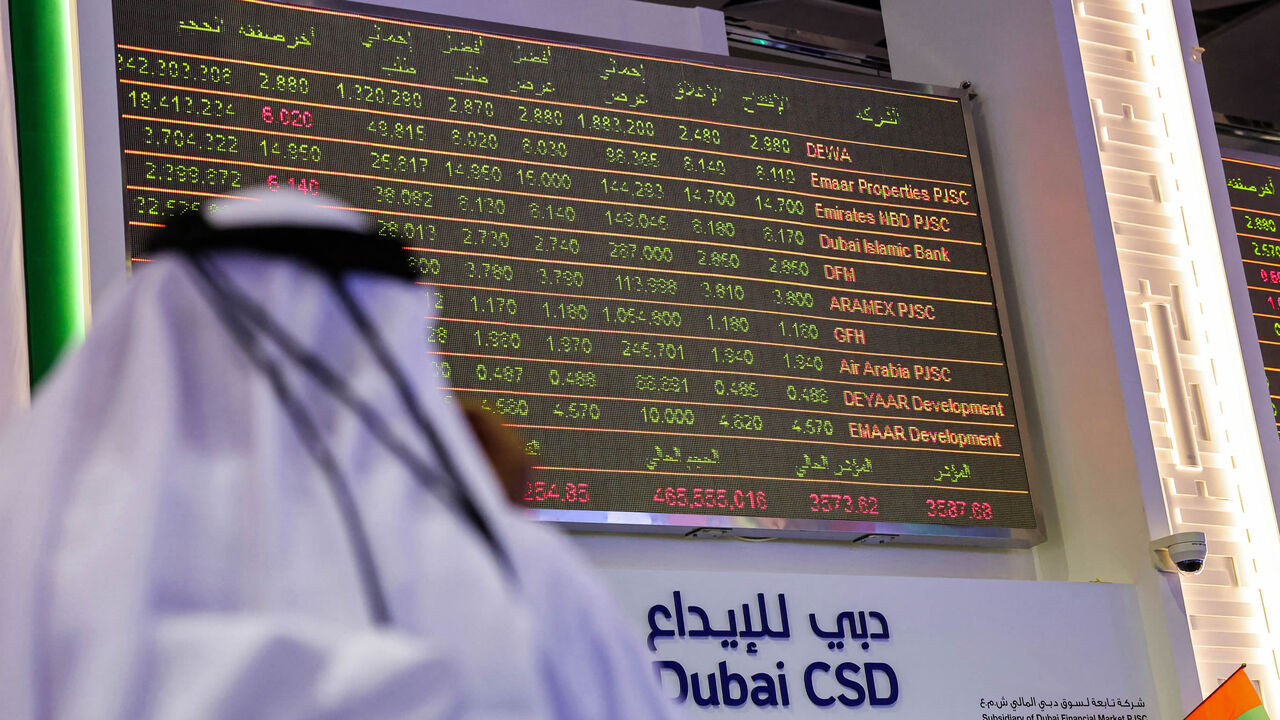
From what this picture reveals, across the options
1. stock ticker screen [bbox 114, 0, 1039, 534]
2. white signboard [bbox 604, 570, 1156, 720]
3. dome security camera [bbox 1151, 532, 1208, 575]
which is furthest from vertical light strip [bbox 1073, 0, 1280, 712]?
stock ticker screen [bbox 114, 0, 1039, 534]

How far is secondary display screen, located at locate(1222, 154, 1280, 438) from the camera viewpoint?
5242mm

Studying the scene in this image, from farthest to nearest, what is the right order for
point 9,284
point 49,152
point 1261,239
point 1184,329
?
point 1261,239, point 1184,329, point 49,152, point 9,284

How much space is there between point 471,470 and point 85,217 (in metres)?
3.22

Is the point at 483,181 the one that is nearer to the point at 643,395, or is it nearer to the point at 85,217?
the point at 643,395

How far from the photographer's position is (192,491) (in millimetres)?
777

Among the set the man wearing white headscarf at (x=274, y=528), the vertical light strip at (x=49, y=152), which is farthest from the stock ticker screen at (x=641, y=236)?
the man wearing white headscarf at (x=274, y=528)

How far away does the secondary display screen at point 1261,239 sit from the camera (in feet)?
17.2

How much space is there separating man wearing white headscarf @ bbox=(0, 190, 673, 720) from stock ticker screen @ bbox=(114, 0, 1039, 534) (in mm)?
3084

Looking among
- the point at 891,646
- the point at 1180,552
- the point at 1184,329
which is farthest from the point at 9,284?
the point at 1184,329

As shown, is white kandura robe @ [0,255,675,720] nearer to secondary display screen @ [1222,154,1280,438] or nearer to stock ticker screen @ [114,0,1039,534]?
stock ticker screen @ [114,0,1039,534]

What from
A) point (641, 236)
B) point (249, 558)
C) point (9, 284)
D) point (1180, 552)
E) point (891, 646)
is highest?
point (641, 236)

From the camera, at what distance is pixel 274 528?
0.76 m

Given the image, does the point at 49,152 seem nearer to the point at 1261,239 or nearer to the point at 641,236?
the point at 641,236

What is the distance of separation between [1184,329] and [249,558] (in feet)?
14.7
